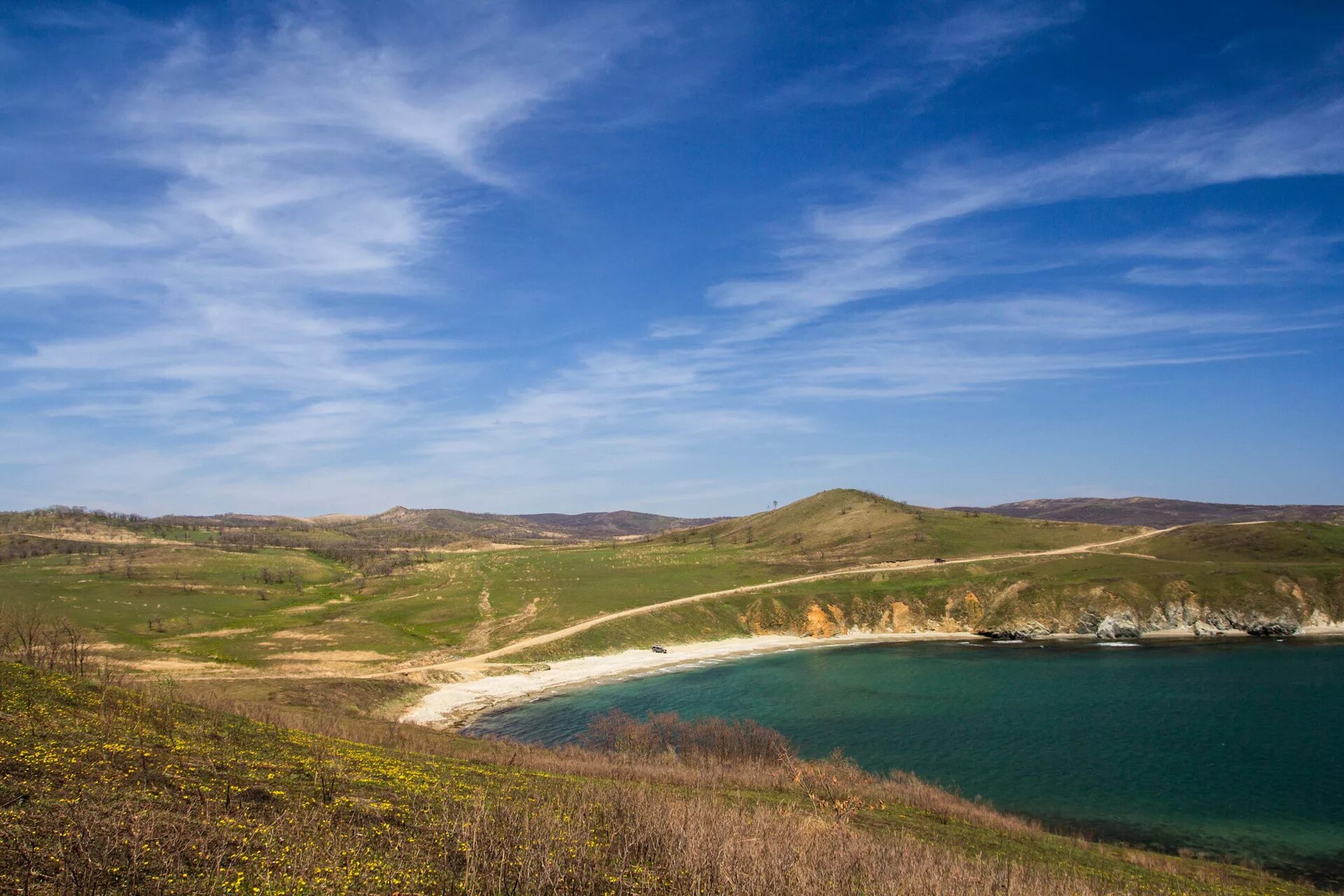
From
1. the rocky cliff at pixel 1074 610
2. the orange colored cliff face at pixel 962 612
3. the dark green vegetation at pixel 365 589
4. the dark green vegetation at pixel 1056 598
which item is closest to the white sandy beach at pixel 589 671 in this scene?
the orange colored cliff face at pixel 962 612

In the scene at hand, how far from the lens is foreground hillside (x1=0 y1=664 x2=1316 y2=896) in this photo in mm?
12602

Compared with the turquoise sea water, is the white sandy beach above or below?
below

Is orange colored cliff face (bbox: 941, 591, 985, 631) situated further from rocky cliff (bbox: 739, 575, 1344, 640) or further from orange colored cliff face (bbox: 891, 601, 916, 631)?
orange colored cliff face (bbox: 891, 601, 916, 631)

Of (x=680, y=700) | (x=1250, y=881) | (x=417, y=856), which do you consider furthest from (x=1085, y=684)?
(x=417, y=856)

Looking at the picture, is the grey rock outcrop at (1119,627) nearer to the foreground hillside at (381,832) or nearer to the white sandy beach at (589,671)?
the white sandy beach at (589,671)

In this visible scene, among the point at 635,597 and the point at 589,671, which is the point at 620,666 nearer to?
the point at 589,671

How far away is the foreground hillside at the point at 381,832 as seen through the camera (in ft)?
41.3

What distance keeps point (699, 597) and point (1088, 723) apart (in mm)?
77413

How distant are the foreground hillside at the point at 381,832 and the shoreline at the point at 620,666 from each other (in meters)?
42.1

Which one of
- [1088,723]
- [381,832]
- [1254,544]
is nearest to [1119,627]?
[1088,723]

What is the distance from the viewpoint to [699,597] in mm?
132125

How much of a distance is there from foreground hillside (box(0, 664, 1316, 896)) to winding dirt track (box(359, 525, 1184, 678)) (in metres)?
59.6

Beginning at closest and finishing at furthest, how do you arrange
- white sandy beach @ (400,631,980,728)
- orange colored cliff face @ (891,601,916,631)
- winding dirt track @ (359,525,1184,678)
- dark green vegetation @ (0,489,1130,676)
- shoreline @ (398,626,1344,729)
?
white sandy beach @ (400,631,980,728) < shoreline @ (398,626,1344,729) < winding dirt track @ (359,525,1184,678) < dark green vegetation @ (0,489,1130,676) < orange colored cliff face @ (891,601,916,631)

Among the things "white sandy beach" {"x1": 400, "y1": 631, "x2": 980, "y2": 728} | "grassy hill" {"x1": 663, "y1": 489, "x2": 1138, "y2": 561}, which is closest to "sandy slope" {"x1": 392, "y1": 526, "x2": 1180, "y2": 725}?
"white sandy beach" {"x1": 400, "y1": 631, "x2": 980, "y2": 728}
